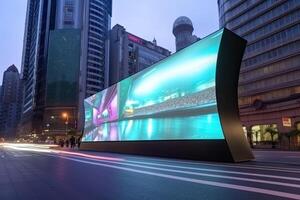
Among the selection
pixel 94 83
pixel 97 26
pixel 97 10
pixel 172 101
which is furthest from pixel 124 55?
pixel 172 101

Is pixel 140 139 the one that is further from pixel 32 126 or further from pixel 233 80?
pixel 32 126

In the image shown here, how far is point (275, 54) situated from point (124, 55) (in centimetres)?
9265

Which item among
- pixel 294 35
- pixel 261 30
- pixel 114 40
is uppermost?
pixel 114 40

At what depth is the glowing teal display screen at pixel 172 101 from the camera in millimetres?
Result: 17797

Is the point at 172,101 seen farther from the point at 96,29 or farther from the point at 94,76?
the point at 96,29

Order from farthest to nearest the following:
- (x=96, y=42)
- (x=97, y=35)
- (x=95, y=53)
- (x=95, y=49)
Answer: (x=97, y=35), (x=96, y=42), (x=95, y=49), (x=95, y=53)

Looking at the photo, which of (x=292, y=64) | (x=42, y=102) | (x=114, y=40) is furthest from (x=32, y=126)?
(x=292, y=64)

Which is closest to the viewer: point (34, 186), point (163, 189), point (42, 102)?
point (163, 189)

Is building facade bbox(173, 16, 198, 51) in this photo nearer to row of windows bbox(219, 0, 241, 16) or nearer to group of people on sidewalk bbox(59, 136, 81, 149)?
row of windows bbox(219, 0, 241, 16)

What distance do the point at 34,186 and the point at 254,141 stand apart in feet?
186

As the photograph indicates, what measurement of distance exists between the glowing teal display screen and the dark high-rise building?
89728mm

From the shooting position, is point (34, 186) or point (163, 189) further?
point (34, 186)

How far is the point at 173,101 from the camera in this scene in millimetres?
21000

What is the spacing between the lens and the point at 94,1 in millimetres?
138125
